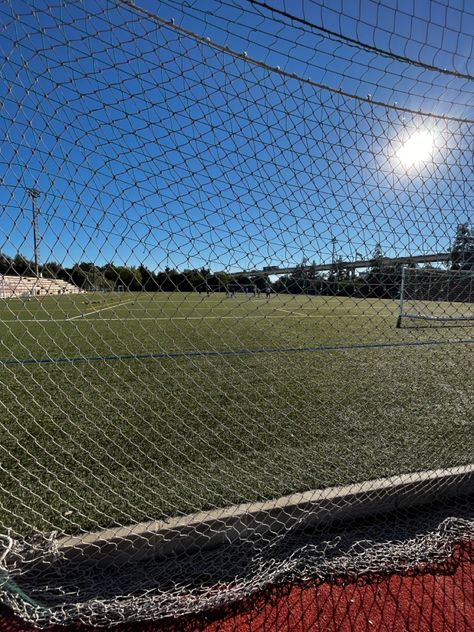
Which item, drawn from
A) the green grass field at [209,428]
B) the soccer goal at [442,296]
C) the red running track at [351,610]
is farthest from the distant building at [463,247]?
the soccer goal at [442,296]

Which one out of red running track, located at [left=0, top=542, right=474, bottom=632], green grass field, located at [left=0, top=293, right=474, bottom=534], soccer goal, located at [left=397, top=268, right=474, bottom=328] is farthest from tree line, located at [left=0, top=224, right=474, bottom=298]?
soccer goal, located at [left=397, top=268, right=474, bottom=328]

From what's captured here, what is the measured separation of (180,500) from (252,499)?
0.48 m

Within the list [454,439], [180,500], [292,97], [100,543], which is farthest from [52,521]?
[454,439]

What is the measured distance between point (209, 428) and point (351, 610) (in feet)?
7.05

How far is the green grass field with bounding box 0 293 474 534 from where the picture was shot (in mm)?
2414

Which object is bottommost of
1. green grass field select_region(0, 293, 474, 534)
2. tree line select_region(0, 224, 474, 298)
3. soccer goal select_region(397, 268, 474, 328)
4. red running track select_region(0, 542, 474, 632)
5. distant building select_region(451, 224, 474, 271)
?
red running track select_region(0, 542, 474, 632)

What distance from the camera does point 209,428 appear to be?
11.8 feet

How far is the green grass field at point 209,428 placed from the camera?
7.92 feet

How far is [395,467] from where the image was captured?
2.76 metres

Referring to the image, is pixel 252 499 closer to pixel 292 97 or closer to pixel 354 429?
pixel 354 429

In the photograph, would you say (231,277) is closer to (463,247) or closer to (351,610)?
(351,610)

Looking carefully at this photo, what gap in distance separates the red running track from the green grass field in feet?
2.17

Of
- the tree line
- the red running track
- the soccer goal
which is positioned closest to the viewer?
the red running track

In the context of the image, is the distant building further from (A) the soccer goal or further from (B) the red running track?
(A) the soccer goal
